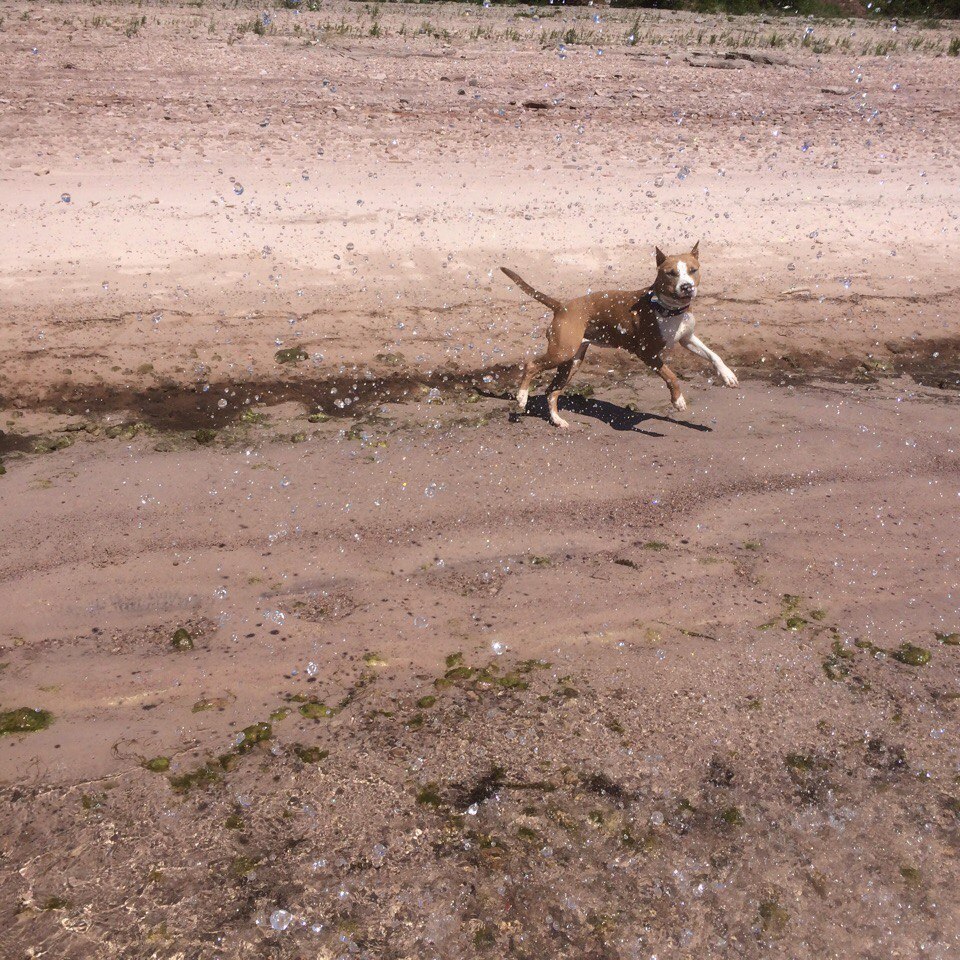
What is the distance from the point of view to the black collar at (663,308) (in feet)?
22.3

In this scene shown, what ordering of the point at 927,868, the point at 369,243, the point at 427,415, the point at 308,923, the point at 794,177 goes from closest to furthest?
the point at 308,923 < the point at 927,868 < the point at 427,415 < the point at 369,243 < the point at 794,177

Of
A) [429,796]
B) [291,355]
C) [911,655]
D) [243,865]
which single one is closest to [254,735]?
[243,865]

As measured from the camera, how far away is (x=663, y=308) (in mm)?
6844

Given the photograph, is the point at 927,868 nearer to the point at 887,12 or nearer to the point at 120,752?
the point at 120,752

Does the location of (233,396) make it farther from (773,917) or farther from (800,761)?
(773,917)

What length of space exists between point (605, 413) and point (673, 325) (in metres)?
1.03

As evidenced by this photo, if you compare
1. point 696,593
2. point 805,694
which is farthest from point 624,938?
point 696,593

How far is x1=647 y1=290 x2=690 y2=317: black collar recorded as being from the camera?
680cm

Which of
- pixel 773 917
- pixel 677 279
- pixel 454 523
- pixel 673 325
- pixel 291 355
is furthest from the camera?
pixel 291 355

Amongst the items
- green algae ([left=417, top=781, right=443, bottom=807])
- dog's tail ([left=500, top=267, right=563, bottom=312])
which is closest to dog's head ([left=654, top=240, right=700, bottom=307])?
dog's tail ([left=500, top=267, right=563, bottom=312])

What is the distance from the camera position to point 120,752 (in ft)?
14.6

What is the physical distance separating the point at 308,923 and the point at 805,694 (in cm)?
265

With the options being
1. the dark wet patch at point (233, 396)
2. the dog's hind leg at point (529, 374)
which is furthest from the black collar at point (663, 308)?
the dark wet patch at point (233, 396)

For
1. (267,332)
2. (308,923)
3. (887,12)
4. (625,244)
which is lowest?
(308,923)
